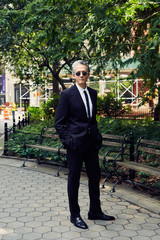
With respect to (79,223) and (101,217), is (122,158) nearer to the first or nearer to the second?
(101,217)

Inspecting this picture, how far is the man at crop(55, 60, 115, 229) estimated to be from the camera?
164 inches

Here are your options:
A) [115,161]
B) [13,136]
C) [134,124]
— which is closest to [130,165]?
[115,161]

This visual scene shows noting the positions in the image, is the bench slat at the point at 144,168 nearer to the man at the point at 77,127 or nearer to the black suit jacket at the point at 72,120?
the man at the point at 77,127

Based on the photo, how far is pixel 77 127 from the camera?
13.6 ft

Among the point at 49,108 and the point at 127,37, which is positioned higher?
the point at 127,37

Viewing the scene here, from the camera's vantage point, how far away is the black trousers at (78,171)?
167 inches

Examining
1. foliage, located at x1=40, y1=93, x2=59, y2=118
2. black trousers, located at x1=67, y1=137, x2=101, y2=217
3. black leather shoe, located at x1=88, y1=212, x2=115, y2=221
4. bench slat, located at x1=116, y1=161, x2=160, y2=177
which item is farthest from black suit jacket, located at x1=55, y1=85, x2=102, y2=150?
foliage, located at x1=40, y1=93, x2=59, y2=118

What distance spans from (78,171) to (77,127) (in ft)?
1.90

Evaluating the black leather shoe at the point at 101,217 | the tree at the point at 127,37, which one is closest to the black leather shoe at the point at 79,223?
the black leather shoe at the point at 101,217

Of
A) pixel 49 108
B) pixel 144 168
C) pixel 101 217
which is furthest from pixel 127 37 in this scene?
pixel 49 108

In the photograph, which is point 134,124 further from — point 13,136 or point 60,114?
point 60,114

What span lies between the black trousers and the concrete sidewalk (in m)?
0.30

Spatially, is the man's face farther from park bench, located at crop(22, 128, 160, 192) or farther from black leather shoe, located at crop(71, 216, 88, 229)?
park bench, located at crop(22, 128, 160, 192)

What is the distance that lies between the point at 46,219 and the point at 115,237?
1.09 meters
